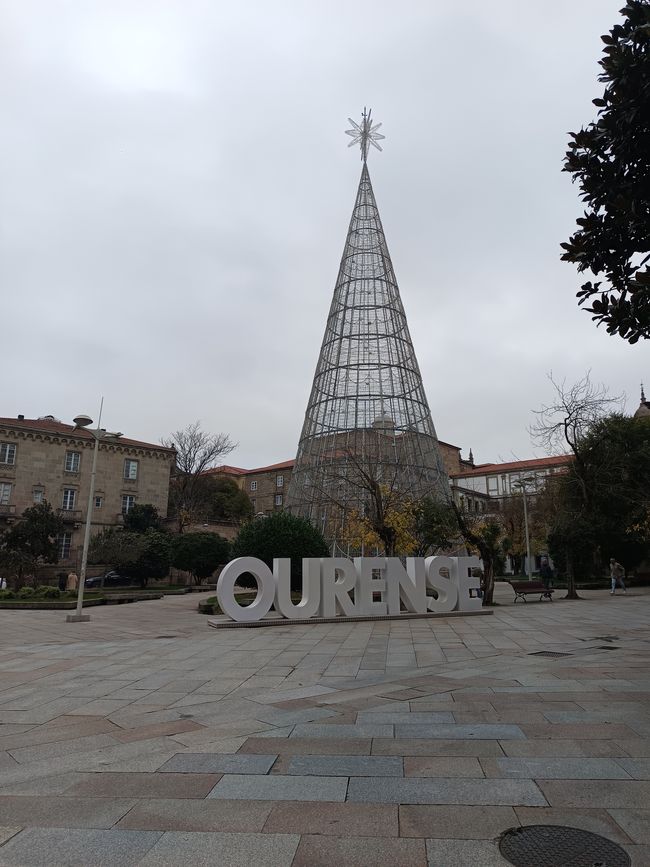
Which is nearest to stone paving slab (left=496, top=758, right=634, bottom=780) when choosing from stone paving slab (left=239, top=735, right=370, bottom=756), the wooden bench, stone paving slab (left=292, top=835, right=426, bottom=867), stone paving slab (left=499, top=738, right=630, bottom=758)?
stone paving slab (left=499, top=738, right=630, bottom=758)

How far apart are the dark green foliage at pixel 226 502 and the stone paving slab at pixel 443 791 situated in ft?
170

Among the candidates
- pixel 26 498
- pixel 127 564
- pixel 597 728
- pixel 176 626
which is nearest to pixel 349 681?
pixel 597 728

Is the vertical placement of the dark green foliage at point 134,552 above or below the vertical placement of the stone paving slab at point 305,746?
above

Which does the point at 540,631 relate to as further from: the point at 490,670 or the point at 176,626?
the point at 176,626

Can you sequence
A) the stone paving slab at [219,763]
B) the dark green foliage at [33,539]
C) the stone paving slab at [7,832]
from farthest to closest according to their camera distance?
the dark green foliage at [33,539]
the stone paving slab at [219,763]
the stone paving slab at [7,832]

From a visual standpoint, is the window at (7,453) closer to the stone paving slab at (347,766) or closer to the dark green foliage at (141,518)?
the dark green foliage at (141,518)

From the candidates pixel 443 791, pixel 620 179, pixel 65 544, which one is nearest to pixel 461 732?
pixel 443 791

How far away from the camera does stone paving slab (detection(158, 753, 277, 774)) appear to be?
461cm

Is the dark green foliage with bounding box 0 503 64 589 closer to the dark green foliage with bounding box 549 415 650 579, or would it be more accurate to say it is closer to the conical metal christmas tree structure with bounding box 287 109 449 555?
the conical metal christmas tree structure with bounding box 287 109 449 555

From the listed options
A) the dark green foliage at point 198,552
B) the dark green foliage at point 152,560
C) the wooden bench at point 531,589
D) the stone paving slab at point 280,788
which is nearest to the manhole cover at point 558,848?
the stone paving slab at point 280,788

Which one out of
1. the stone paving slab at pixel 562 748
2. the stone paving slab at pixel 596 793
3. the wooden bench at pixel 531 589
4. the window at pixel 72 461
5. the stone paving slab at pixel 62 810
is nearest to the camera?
the stone paving slab at pixel 62 810

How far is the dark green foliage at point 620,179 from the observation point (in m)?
5.62

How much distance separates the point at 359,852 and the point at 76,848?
1.59 metres

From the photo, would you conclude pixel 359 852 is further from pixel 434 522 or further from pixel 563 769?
pixel 434 522
